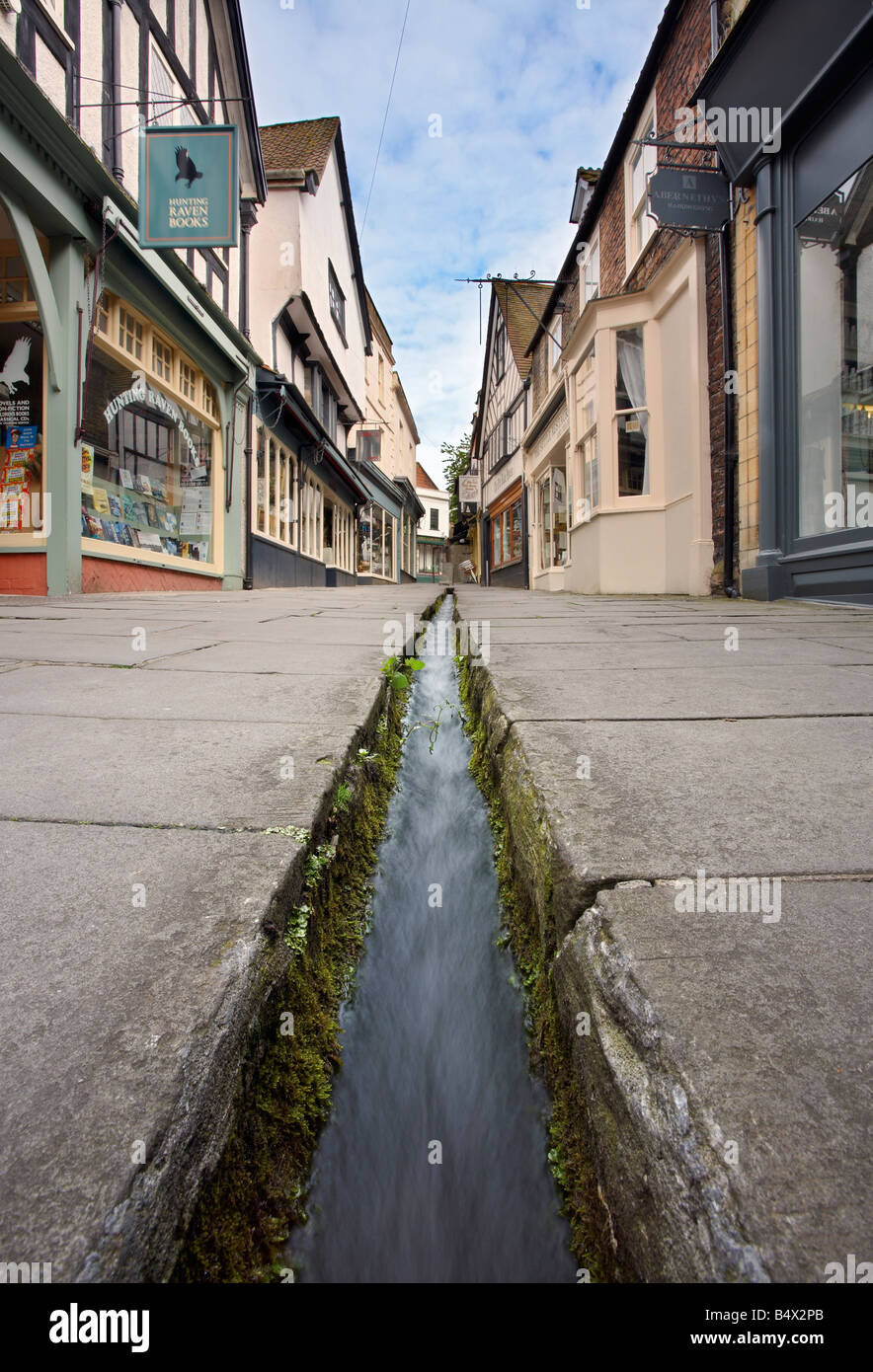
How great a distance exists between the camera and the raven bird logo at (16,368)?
718 centimetres

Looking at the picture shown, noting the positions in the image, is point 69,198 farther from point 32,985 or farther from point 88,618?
point 32,985

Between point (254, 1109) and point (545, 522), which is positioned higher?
point (545, 522)

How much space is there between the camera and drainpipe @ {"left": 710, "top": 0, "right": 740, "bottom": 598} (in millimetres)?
7328

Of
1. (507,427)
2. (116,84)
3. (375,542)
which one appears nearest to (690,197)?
(116,84)

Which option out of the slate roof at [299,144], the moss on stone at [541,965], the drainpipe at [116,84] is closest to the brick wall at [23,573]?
the drainpipe at [116,84]

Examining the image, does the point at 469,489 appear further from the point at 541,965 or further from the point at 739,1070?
the point at 739,1070

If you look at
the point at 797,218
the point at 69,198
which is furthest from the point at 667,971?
the point at 69,198

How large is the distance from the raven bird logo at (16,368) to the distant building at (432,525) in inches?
1638

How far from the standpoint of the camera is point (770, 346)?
6.64 m

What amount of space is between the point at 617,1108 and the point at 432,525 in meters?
51.5

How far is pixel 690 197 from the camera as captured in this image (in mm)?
7281
